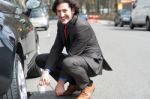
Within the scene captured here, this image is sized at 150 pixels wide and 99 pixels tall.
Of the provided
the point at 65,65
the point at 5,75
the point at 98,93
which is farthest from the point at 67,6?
the point at 5,75

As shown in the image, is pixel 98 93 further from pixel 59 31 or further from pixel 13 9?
pixel 13 9

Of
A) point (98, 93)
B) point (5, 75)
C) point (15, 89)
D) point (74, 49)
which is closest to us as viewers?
point (5, 75)

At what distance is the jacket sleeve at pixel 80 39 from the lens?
6.25 metres

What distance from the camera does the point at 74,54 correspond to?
20.6 feet

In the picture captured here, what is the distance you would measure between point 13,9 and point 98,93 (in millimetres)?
1752

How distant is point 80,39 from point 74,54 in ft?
0.67

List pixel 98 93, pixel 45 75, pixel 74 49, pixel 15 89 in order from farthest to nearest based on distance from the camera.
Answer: pixel 98 93 < pixel 74 49 < pixel 45 75 < pixel 15 89

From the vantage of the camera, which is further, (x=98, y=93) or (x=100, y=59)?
(x=98, y=93)

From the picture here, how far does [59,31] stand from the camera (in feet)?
20.9

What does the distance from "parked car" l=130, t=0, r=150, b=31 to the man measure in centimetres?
2085

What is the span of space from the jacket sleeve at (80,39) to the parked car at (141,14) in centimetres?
2092

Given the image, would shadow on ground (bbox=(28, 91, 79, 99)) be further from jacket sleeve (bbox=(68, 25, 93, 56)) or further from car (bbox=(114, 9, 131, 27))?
car (bbox=(114, 9, 131, 27))

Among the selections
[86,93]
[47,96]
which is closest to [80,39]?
[86,93]

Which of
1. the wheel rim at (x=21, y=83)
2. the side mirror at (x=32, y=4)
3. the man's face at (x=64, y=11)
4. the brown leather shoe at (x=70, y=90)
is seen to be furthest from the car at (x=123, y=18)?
the wheel rim at (x=21, y=83)
